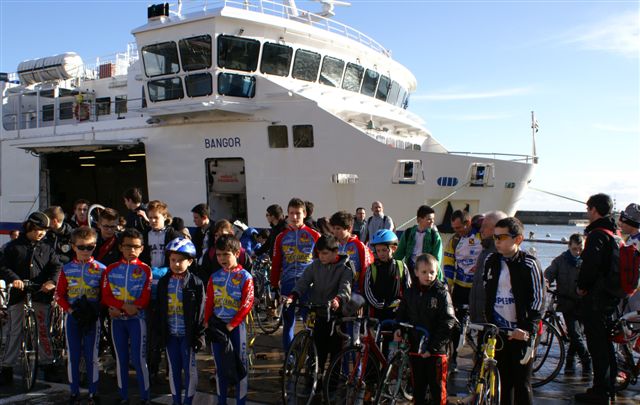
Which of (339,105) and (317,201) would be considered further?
(339,105)

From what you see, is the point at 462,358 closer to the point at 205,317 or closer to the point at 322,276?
the point at 322,276

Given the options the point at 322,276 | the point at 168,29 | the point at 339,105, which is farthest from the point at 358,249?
the point at 168,29

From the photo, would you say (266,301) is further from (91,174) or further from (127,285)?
(91,174)

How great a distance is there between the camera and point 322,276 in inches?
217

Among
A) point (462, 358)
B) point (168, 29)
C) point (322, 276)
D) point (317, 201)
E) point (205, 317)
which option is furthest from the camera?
point (168, 29)

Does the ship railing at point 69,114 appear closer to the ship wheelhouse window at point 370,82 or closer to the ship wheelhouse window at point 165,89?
the ship wheelhouse window at point 165,89

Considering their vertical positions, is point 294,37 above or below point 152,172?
above

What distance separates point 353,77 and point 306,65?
5.38 ft

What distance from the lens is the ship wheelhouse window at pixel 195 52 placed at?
13.9 metres

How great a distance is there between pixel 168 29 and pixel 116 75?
7098mm

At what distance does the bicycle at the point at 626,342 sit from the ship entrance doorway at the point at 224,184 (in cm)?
957

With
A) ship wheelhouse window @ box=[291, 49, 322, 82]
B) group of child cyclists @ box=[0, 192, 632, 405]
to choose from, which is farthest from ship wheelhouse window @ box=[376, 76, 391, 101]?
group of child cyclists @ box=[0, 192, 632, 405]

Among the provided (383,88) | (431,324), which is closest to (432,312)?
(431,324)

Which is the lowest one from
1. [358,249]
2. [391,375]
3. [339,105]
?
[391,375]
